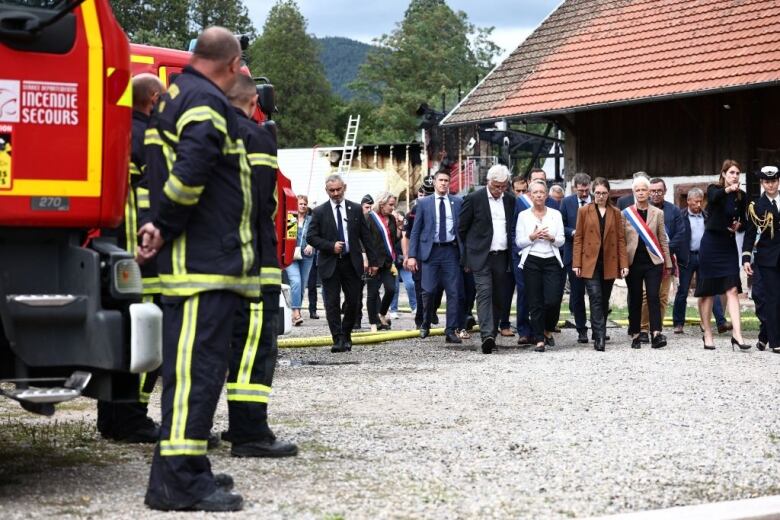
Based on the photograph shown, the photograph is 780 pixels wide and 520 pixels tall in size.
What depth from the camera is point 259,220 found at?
8.17 meters

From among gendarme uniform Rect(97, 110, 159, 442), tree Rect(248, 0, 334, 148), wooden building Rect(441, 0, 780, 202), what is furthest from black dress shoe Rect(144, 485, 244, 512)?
tree Rect(248, 0, 334, 148)

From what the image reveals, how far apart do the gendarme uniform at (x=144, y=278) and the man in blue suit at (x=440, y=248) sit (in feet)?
27.5

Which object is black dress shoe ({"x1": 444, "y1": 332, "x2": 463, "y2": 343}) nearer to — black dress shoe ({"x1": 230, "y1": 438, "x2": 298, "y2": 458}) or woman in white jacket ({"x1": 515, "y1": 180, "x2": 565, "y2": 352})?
woman in white jacket ({"x1": 515, "y1": 180, "x2": 565, "y2": 352})

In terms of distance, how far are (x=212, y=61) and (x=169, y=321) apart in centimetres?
→ 120

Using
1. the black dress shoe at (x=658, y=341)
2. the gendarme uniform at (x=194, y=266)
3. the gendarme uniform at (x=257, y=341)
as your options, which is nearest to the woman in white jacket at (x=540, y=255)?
the black dress shoe at (x=658, y=341)

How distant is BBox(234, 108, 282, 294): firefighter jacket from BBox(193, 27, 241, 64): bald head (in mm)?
1274

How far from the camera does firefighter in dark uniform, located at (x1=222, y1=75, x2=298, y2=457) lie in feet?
26.7

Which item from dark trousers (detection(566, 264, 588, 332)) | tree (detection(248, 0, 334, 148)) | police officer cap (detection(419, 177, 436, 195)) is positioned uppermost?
tree (detection(248, 0, 334, 148))

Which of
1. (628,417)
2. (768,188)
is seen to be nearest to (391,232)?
(768,188)

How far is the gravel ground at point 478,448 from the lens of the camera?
6816 mm

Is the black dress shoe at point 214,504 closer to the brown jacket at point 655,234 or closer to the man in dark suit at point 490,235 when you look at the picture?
the man in dark suit at point 490,235

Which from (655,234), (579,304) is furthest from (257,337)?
(579,304)

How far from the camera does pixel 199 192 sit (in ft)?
21.5

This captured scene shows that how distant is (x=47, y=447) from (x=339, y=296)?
25.2 feet
